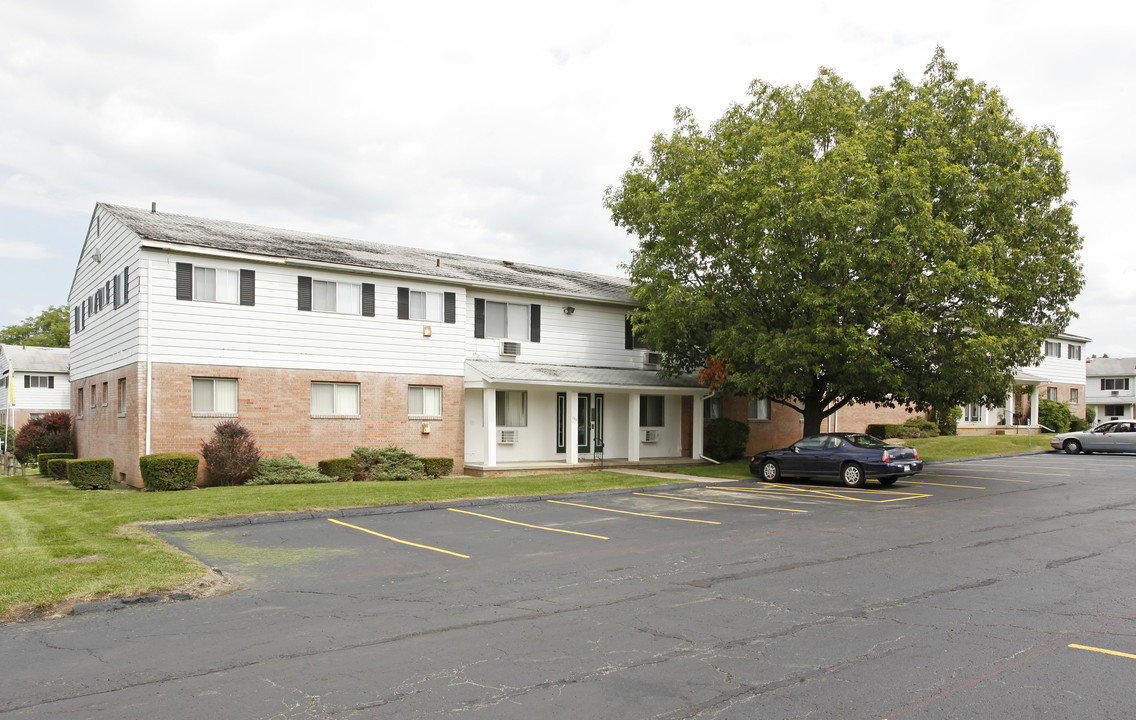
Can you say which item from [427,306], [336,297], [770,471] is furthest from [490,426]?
[770,471]

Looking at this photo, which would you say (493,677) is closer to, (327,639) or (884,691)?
(327,639)

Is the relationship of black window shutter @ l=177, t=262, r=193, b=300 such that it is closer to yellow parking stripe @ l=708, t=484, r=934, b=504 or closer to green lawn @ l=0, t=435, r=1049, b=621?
green lawn @ l=0, t=435, r=1049, b=621

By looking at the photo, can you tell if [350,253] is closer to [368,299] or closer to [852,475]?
[368,299]

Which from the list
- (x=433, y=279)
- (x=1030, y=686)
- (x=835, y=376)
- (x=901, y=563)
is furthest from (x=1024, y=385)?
(x=1030, y=686)

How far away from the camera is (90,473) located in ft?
68.1

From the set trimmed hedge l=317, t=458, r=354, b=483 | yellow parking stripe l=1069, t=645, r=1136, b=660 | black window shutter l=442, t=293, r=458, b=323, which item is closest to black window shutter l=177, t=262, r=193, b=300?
trimmed hedge l=317, t=458, r=354, b=483

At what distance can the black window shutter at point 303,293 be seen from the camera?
2225 cm

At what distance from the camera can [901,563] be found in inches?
413

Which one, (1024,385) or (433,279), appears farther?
(1024,385)

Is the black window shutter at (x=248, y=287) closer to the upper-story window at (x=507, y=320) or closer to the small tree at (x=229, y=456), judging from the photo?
the small tree at (x=229, y=456)

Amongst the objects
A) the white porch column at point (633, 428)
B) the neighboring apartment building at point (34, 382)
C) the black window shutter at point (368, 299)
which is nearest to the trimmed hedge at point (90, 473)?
the black window shutter at point (368, 299)

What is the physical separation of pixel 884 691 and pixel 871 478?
633 inches

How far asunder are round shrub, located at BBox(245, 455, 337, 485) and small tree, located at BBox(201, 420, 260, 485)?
0.76 ft

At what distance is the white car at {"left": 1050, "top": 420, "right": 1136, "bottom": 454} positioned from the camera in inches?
1334
